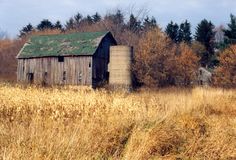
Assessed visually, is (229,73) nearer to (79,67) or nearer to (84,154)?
(79,67)

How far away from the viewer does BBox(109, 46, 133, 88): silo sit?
41.6 meters

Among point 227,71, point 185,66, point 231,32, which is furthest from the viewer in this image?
point 185,66

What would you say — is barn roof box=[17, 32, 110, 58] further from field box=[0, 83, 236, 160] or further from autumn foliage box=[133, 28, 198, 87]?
field box=[0, 83, 236, 160]

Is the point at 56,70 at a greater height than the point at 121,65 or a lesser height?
lesser

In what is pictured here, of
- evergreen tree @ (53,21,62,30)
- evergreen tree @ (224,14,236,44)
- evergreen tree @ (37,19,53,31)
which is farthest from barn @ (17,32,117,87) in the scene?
evergreen tree @ (53,21,62,30)

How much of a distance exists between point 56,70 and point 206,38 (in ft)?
91.0

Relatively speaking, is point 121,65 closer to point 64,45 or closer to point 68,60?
point 68,60

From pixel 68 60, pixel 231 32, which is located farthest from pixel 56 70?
pixel 231 32

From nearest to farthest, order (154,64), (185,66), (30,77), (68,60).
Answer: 1. (68,60)
2. (154,64)
3. (30,77)
4. (185,66)

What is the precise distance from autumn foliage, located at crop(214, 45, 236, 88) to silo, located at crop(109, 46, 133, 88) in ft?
31.8

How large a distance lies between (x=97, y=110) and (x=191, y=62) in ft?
151

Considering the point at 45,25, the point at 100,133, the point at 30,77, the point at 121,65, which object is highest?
the point at 45,25

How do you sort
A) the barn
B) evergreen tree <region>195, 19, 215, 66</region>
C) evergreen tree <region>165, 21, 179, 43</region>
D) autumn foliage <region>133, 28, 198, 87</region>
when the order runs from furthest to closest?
evergreen tree <region>165, 21, 179, 43</region>, evergreen tree <region>195, 19, 215, 66</region>, autumn foliage <region>133, 28, 198, 87</region>, the barn

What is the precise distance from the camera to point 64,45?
43969 mm
